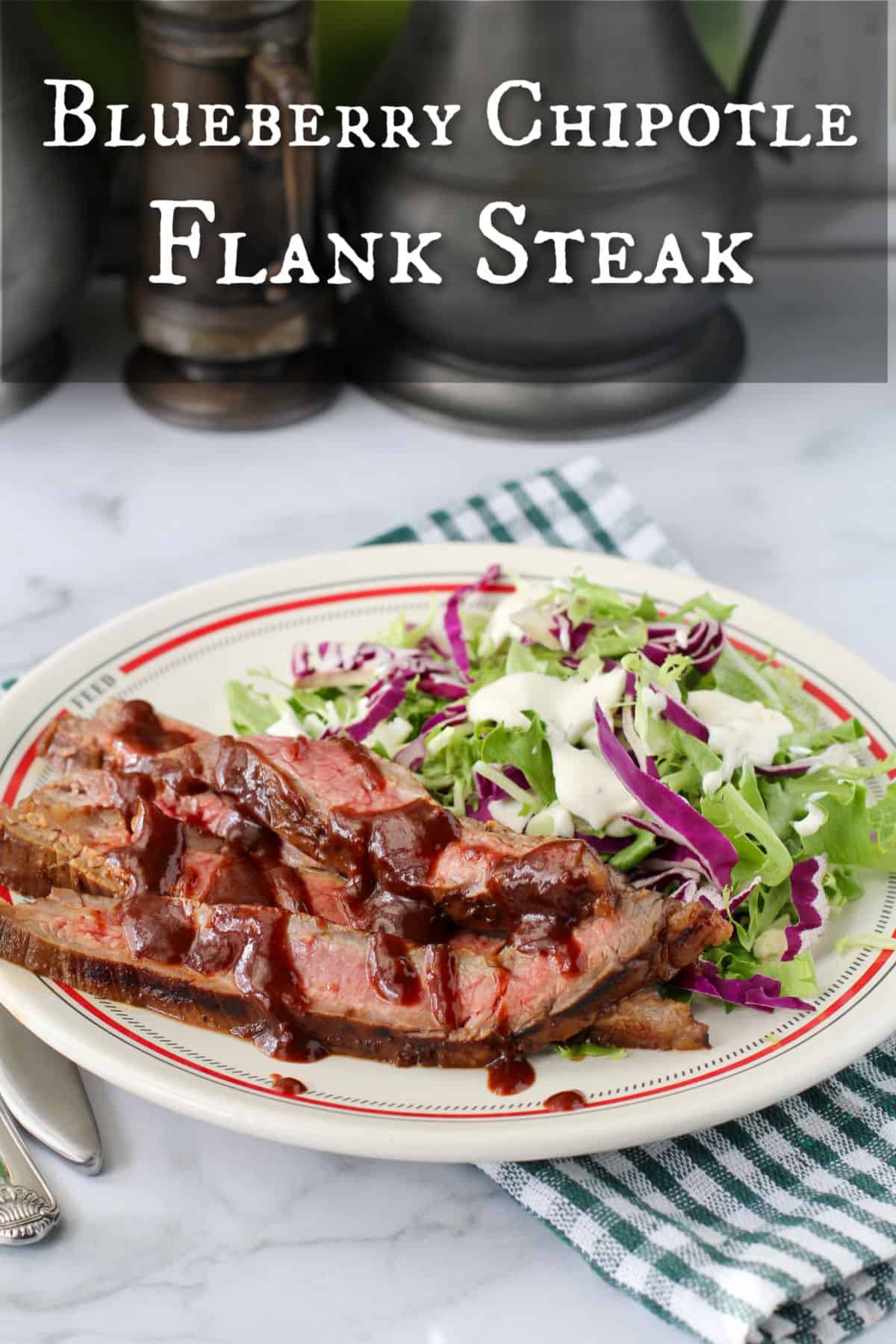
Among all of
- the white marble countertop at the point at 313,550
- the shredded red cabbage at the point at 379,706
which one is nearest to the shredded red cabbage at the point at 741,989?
the white marble countertop at the point at 313,550

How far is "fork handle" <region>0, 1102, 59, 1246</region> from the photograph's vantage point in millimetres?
1645

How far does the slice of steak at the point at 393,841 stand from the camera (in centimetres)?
177

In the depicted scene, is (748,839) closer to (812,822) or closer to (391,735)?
(812,822)

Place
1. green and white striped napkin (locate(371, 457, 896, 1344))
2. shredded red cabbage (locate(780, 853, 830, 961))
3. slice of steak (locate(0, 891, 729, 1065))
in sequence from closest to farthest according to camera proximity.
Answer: green and white striped napkin (locate(371, 457, 896, 1344)), slice of steak (locate(0, 891, 729, 1065)), shredded red cabbage (locate(780, 853, 830, 961))

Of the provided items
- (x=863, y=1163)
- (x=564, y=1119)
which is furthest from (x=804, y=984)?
(x=564, y=1119)

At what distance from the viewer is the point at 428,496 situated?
3.36 metres

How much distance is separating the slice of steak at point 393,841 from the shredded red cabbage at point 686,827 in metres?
0.18

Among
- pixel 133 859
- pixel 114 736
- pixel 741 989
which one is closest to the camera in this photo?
pixel 741 989

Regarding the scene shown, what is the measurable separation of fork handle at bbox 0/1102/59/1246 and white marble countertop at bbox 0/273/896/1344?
3cm

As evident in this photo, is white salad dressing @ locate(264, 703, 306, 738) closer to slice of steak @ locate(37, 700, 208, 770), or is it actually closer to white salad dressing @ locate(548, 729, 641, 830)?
slice of steak @ locate(37, 700, 208, 770)

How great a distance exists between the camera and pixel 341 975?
1746 millimetres

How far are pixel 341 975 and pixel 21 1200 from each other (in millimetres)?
437

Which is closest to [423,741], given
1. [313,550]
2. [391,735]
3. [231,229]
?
[391,735]

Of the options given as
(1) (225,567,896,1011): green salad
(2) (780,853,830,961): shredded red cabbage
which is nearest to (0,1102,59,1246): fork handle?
(1) (225,567,896,1011): green salad
